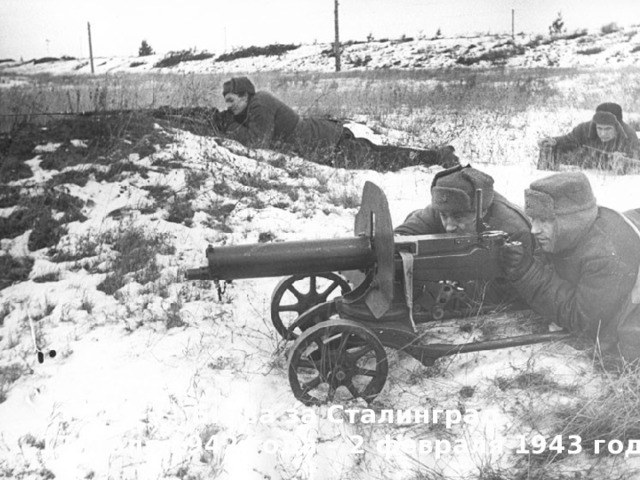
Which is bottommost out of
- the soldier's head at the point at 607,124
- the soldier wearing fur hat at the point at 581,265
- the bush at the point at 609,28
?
the soldier wearing fur hat at the point at 581,265

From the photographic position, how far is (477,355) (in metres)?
3.90

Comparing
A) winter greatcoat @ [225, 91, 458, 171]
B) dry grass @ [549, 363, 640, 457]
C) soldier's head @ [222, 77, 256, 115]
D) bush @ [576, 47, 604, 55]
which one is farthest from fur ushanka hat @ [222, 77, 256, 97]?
bush @ [576, 47, 604, 55]

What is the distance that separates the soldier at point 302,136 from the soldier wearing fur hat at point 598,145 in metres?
1.23

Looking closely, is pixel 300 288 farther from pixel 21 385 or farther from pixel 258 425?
pixel 21 385

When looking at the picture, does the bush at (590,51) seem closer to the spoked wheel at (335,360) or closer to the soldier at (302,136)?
the soldier at (302,136)

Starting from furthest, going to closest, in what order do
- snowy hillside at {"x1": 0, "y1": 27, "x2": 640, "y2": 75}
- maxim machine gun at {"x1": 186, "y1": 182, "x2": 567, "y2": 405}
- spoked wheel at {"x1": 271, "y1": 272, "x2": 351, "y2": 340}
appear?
1. snowy hillside at {"x1": 0, "y1": 27, "x2": 640, "y2": 75}
2. spoked wheel at {"x1": 271, "y1": 272, "x2": 351, "y2": 340}
3. maxim machine gun at {"x1": 186, "y1": 182, "x2": 567, "y2": 405}

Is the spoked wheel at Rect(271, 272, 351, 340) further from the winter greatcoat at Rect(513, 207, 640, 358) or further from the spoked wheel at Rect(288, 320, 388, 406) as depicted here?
the winter greatcoat at Rect(513, 207, 640, 358)

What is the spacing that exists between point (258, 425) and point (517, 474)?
1261 mm

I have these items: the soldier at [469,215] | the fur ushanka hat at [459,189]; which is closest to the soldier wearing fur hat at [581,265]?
the soldier at [469,215]

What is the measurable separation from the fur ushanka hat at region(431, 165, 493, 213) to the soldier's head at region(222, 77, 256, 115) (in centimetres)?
460

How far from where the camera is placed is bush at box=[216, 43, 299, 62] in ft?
70.9

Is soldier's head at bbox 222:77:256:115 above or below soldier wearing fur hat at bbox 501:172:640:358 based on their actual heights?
above

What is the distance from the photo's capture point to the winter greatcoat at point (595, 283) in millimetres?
3441

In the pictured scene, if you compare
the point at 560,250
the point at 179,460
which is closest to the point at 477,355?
the point at 560,250
